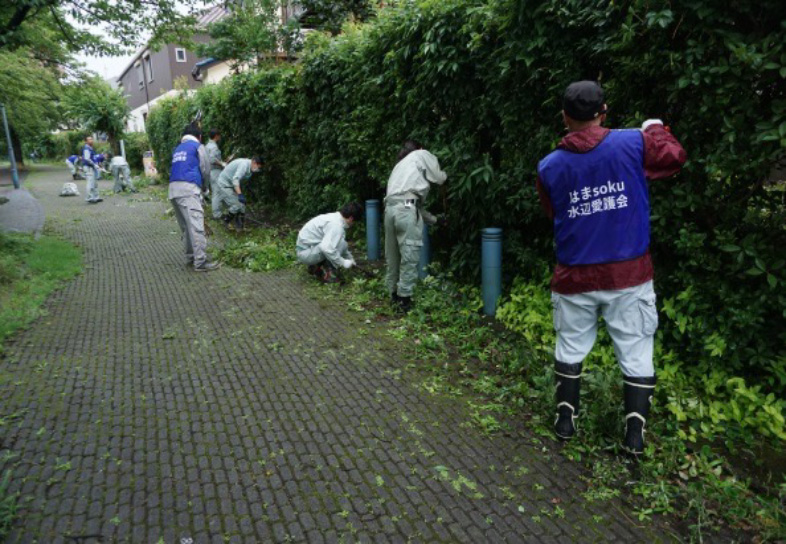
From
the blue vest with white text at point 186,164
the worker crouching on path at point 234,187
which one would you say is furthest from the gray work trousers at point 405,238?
the worker crouching on path at point 234,187

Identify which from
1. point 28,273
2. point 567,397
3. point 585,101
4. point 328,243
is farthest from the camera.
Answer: point 28,273

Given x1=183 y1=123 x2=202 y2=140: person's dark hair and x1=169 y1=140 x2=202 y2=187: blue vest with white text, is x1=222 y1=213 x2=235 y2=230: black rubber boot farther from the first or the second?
x1=169 y1=140 x2=202 y2=187: blue vest with white text

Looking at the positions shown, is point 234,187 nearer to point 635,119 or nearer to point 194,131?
point 194,131

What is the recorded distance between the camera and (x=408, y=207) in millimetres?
5629

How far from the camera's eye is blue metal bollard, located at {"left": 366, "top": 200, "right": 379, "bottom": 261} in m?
7.97

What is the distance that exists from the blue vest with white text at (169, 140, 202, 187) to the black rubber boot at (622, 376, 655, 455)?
7082 millimetres

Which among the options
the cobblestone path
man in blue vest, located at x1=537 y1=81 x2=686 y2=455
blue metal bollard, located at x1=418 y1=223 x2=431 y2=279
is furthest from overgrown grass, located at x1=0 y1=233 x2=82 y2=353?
man in blue vest, located at x1=537 y1=81 x2=686 y2=455

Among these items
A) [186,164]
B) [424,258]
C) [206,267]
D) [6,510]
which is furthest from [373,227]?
[6,510]

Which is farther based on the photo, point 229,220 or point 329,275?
point 229,220

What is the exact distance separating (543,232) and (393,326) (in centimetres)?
190

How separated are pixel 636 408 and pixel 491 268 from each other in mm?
2435

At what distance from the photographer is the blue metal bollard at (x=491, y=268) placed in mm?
5293

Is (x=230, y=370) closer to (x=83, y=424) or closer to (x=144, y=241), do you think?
(x=83, y=424)

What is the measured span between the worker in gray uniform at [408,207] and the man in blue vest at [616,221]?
2.43 metres
